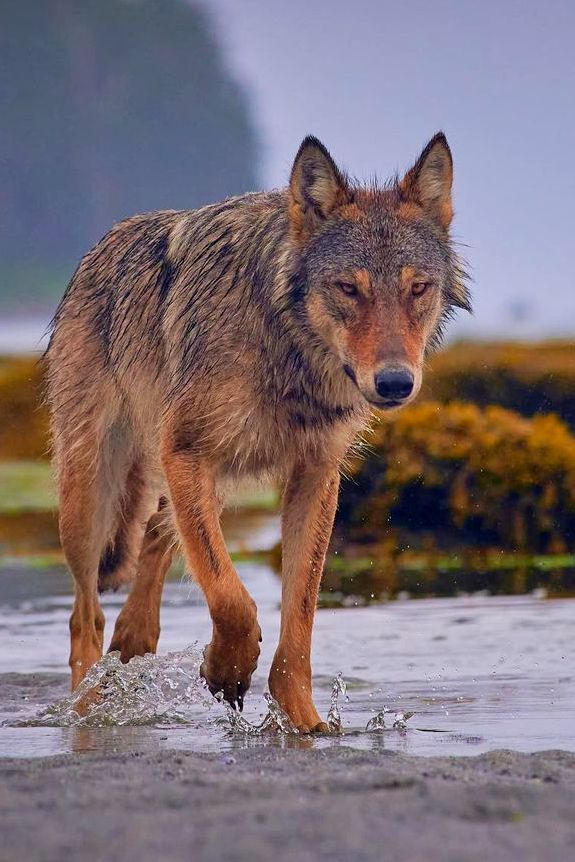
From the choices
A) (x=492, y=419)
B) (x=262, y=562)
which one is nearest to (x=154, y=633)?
(x=262, y=562)

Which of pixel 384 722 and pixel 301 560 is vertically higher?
pixel 301 560

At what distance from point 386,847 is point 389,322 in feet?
9.09

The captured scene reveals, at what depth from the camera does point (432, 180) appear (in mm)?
6027

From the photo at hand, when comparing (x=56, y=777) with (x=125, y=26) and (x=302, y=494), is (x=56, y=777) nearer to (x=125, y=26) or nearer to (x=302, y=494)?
(x=302, y=494)

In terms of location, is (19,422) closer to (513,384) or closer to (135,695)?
(513,384)

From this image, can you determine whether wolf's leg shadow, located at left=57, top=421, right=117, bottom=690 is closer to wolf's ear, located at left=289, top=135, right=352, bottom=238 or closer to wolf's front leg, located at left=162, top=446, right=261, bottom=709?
wolf's front leg, located at left=162, top=446, right=261, bottom=709

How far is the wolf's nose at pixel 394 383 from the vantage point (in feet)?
17.1

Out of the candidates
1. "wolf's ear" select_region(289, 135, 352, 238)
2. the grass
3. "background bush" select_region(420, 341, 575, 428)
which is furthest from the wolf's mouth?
the grass

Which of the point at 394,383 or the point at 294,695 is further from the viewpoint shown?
the point at 294,695

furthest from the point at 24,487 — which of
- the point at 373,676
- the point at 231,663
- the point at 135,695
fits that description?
the point at 231,663

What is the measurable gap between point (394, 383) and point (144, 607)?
8.26ft

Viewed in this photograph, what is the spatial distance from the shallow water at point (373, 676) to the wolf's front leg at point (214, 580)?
22 centimetres

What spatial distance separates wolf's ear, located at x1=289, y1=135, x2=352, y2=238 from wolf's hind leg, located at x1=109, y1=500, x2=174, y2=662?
6.32 feet

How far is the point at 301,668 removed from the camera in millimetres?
6094
